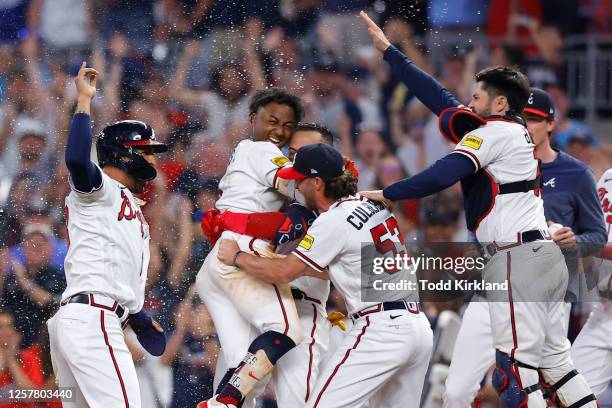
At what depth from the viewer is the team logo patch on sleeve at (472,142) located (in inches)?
A: 217

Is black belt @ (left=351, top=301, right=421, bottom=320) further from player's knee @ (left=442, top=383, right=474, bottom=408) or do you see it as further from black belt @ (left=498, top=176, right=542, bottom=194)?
player's knee @ (left=442, top=383, right=474, bottom=408)

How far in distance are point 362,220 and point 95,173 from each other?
1.31m

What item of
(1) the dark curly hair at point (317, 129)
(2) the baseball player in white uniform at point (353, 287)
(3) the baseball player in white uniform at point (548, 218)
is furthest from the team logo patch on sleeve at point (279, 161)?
(3) the baseball player in white uniform at point (548, 218)

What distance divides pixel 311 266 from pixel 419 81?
1.27 metres

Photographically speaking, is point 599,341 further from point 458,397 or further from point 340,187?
point 340,187

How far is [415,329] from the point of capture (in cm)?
539

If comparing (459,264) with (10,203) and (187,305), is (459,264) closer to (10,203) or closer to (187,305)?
(187,305)

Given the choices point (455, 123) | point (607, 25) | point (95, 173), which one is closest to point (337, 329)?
point (455, 123)

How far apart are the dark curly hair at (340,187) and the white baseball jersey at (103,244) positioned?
39.2 inches

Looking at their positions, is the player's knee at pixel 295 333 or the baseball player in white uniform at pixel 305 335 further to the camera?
the baseball player in white uniform at pixel 305 335

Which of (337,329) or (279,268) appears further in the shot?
(337,329)

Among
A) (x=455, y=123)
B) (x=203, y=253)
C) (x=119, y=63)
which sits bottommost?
(x=203, y=253)

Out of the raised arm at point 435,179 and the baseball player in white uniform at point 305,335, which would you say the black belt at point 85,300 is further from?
the raised arm at point 435,179

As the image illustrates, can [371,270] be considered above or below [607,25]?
below
